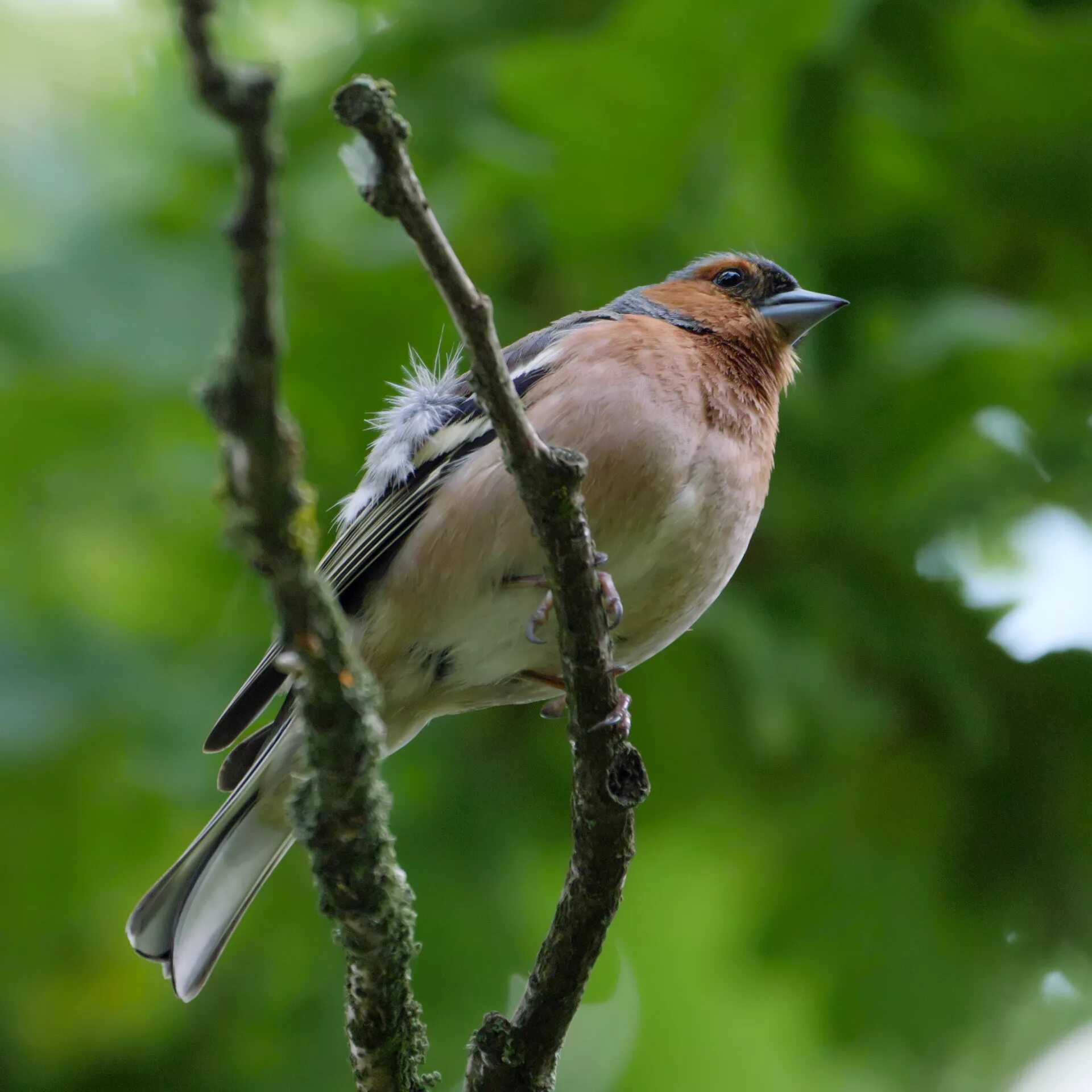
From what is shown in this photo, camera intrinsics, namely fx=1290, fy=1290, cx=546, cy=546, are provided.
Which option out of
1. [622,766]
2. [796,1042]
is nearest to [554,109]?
[622,766]

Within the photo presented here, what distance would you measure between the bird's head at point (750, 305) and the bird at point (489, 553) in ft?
0.87

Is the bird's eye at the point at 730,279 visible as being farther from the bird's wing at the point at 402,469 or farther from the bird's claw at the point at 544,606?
the bird's claw at the point at 544,606

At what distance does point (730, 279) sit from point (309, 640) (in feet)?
11.7

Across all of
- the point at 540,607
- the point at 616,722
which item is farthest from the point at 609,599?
the point at 540,607

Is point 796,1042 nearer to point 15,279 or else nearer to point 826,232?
point 826,232

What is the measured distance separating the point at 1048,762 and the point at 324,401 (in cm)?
365

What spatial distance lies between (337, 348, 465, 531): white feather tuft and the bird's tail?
0.90m

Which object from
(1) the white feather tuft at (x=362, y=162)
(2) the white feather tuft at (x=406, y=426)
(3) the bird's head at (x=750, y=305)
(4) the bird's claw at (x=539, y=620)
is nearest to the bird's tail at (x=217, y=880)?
(4) the bird's claw at (x=539, y=620)

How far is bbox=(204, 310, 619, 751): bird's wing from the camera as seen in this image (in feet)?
13.4

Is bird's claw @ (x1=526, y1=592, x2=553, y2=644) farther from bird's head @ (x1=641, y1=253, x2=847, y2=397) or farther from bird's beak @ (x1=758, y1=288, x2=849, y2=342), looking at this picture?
bird's beak @ (x1=758, y1=288, x2=849, y2=342)

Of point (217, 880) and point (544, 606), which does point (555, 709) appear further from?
point (217, 880)

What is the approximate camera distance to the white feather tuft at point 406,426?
4.37 meters

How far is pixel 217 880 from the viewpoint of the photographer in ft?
13.1

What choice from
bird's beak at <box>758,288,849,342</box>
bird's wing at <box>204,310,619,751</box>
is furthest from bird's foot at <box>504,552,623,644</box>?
bird's beak at <box>758,288,849,342</box>
